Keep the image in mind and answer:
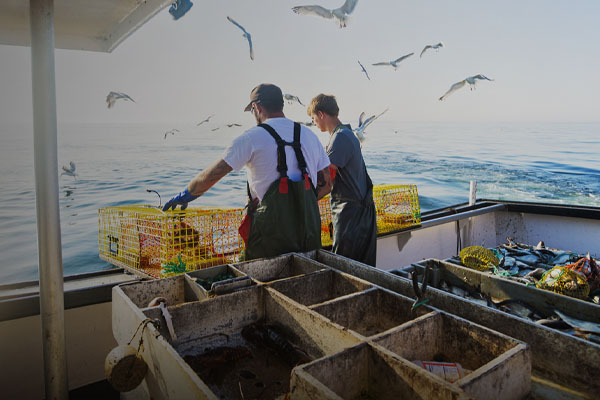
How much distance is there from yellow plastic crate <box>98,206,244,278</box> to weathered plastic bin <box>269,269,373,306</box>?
0.68m

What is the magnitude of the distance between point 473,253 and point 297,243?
4.34ft

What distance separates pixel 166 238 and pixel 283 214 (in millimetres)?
642

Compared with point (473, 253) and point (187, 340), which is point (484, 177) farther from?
point (187, 340)

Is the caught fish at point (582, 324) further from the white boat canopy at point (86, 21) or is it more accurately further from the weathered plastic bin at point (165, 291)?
the white boat canopy at point (86, 21)

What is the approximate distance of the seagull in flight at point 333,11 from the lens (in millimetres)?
7618

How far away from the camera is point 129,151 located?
90.2 feet

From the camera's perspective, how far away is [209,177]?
7.14 feet

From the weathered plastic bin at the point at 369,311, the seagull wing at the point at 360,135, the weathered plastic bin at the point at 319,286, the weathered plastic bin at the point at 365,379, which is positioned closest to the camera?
the weathered plastic bin at the point at 365,379

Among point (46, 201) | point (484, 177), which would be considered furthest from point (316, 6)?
point (484, 177)

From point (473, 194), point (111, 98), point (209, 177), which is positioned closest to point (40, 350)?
point (209, 177)

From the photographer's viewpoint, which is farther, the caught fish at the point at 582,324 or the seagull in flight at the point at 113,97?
the seagull in flight at the point at 113,97

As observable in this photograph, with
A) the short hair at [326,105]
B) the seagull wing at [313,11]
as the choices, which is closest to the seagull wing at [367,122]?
the seagull wing at [313,11]

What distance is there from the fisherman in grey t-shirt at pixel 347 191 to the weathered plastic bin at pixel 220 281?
1.01 metres

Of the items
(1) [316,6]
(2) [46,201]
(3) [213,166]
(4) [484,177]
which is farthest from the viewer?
(4) [484,177]
